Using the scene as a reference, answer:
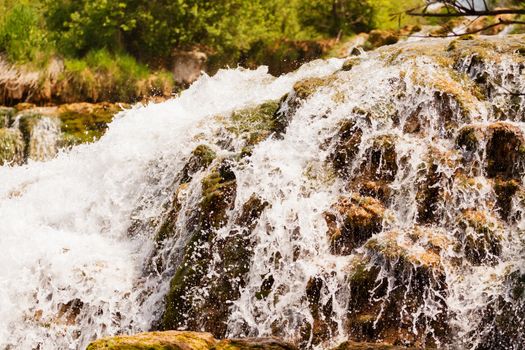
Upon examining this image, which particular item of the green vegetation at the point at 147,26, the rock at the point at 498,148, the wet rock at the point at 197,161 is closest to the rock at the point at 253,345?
the rock at the point at 498,148

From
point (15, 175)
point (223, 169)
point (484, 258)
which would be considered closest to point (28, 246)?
point (223, 169)

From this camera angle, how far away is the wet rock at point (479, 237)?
776 centimetres

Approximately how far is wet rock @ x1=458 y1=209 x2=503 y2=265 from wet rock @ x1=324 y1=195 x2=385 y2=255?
98 cm

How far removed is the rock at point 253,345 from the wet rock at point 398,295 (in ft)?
5.68

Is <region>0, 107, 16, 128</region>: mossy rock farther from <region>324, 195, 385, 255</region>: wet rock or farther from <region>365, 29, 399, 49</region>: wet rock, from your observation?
<region>324, 195, 385, 255</region>: wet rock

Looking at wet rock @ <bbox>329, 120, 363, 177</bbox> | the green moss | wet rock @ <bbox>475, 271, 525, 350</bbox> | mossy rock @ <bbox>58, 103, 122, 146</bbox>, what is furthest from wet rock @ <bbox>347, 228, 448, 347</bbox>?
mossy rock @ <bbox>58, 103, 122, 146</bbox>

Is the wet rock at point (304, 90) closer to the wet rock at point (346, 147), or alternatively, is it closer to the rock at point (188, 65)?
the wet rock at point (346, 147)

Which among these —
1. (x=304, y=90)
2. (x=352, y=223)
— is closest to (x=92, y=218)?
(x=304, y=90)

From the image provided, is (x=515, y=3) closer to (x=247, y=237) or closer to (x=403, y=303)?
(x=403, y=303)

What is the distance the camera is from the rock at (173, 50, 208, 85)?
2226 centimetres

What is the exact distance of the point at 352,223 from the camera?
8367 millimetres

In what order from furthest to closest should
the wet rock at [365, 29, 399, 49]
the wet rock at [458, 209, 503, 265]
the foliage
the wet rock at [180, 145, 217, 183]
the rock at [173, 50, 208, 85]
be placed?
the rock at [173, 50, 208, 85] → the wet rock at [365, 29, 399, 49] → the foliage → the wet rock at [180, 145, 217, 183] → the wet rock at [458, 209, 503, 265]

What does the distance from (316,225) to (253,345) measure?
2806mm

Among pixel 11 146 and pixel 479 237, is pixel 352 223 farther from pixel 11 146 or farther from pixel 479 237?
pixel 11 146
